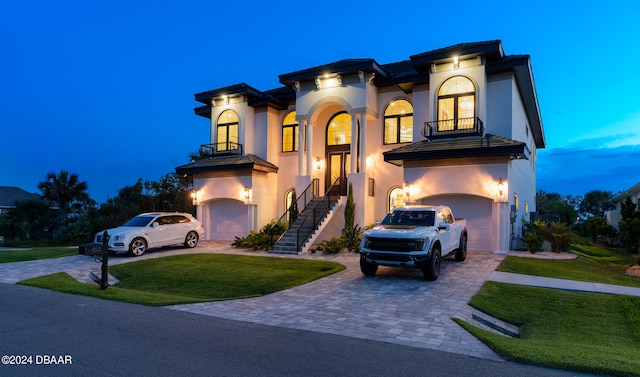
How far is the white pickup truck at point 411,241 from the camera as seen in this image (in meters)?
10.0

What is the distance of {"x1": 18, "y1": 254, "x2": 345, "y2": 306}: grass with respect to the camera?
9.24 metres

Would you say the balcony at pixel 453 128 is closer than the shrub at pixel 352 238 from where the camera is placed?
Yes

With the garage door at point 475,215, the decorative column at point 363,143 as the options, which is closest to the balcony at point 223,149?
the decorative column at point 363,143

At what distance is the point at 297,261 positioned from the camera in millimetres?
13539

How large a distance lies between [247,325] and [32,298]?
542 cm

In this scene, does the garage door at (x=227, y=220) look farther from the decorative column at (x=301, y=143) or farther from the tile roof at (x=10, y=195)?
the tile roof at (x=10, y=195)

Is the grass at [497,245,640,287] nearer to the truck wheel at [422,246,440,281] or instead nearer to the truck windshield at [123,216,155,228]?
the truck wheel at [422,246,440,281]

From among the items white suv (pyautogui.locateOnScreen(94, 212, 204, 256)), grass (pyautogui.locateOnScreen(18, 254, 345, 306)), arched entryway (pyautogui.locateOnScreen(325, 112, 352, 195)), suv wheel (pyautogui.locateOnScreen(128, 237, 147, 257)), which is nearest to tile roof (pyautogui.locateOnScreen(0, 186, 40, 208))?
white suv (pyautogui.locateOnScreen(94, 212, 204, 256))

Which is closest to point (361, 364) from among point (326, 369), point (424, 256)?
point (326, 369)

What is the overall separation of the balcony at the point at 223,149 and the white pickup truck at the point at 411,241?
12473mm

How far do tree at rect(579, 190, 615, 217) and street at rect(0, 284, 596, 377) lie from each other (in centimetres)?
5842

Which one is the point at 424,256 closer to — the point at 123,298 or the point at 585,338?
the point at 585,338

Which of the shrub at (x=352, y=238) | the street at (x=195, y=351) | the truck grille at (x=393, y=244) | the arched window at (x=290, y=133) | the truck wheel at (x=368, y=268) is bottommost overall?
the street at (x=195, y=351)

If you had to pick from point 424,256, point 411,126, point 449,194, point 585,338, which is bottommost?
point 585,338
